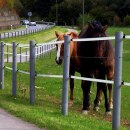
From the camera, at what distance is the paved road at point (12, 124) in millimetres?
8992

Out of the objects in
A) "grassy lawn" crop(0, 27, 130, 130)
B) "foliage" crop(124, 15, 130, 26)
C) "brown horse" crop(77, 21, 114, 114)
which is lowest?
"grassy lawn" crop(0, 27, 130, 130)

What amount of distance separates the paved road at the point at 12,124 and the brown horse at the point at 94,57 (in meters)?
2.11

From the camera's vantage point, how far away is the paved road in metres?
8.99

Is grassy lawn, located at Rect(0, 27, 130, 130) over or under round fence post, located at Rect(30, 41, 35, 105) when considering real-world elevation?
under

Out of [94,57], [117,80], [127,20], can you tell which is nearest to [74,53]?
[94,57]

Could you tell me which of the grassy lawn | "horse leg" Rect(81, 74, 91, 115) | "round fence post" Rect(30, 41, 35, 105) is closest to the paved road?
the grassy lawn

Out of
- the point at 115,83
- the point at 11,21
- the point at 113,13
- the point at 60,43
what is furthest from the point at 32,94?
the point at 113,13

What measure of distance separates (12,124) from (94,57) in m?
2.86

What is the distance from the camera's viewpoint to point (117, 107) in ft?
27.8

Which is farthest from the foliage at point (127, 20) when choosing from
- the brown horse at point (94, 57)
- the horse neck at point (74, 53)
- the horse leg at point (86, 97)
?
the horse leg at point (86, 97)

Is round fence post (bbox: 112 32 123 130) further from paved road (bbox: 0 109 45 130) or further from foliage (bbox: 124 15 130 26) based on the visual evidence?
foliage (bbox: 124 15 130 26)

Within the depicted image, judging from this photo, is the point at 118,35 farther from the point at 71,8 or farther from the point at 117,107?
the point at 71,8

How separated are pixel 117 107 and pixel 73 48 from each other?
471 cm

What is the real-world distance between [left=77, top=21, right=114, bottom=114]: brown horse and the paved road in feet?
6.93
